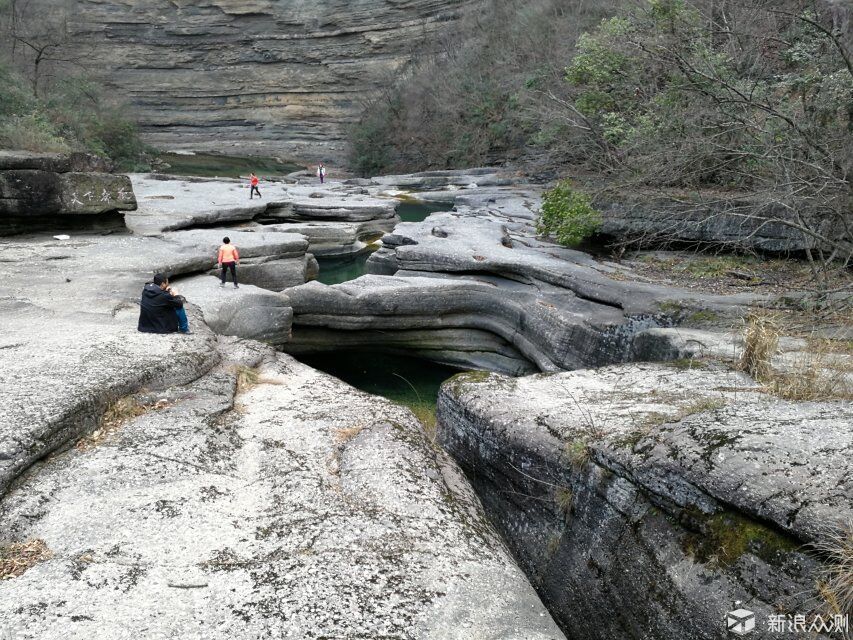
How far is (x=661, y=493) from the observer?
3465mm

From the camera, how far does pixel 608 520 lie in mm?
3756

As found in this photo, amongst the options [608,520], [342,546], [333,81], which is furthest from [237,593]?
[333,81]

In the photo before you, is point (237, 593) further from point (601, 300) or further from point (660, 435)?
point (601, 300)

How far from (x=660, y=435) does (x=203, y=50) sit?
60484 mm

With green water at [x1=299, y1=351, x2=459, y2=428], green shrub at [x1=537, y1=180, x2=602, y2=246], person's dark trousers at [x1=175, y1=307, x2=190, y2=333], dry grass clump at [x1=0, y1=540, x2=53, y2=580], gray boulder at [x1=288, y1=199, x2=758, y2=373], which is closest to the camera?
dry grass clump at [x1=0, y1=540, x2=53, y2=580]

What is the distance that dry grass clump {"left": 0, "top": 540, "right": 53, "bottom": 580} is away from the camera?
3118mm

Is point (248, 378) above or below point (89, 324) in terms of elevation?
below

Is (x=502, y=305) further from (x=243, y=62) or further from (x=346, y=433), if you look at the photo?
(x=243, y=62)

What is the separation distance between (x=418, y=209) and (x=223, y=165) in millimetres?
22821

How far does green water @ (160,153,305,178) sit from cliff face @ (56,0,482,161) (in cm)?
418

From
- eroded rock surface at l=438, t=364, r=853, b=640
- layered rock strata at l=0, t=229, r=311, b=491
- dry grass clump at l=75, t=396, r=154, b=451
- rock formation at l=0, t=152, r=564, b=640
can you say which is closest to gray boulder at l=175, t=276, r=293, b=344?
layered rock strata at l=0, t=229, r=311, b=491

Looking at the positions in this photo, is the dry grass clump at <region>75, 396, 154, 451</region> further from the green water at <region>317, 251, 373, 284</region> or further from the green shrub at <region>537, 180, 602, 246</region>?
the green water at <region>317, 251, 373, 284</region>

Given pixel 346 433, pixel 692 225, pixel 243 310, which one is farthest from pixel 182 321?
pixel 692 225

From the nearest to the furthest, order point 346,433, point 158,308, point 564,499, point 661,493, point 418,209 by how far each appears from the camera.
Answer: point 661,493 < point 564,499 < point 346,433 < point 158,308 < point 418,209
